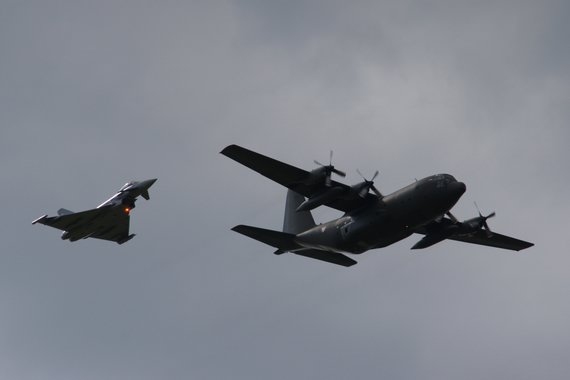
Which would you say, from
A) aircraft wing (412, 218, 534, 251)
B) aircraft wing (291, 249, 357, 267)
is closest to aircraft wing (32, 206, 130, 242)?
aircraft wing (291, 249, 357, 267)

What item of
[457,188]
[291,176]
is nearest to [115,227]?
[291,176]

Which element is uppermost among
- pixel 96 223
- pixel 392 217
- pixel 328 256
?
pixel 96 223

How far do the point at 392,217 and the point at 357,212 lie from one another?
9.24 feet

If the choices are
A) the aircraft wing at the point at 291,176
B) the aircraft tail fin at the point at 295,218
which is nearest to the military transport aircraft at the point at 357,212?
the aircraft wing at the point at 291,176

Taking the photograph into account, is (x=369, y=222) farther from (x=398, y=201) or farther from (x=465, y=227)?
(x=465, y=227)

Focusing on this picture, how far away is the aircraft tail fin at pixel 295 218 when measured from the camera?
53.3m

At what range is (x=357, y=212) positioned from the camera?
153 feet

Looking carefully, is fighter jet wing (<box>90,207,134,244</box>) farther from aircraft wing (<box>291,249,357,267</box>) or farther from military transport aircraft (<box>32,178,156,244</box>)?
aircraft wing (<box>291,249,357,267</box>)

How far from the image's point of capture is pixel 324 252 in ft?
168

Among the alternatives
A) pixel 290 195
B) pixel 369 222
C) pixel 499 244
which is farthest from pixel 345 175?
pixel 499 244

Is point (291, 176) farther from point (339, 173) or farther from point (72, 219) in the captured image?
point (72, 219)

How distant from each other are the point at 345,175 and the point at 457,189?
663 cm

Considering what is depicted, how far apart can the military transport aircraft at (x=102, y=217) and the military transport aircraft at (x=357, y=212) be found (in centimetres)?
1071

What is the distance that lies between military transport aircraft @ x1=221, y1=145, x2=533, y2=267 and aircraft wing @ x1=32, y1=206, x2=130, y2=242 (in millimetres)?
12168
